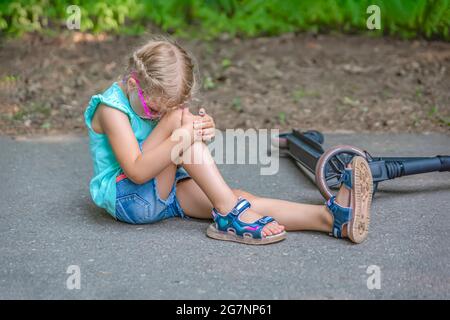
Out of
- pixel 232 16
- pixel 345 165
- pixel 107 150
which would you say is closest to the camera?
pixel 107 150

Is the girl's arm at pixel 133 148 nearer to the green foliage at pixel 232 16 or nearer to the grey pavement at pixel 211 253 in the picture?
the grey pavement at pixel 211 253

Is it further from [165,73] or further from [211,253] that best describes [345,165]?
[165,73]

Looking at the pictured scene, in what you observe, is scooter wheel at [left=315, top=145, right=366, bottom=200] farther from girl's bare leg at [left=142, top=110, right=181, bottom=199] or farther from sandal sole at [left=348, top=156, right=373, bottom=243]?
girl's bare leg at [left=142, top=110, right=181, bottom=199]

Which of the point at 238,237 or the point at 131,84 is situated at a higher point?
the point at 131,84

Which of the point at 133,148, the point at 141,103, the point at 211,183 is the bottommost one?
the point at 211,183

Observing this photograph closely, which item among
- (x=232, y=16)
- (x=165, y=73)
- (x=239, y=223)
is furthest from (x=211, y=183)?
(x=232, y=16)

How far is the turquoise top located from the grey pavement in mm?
137

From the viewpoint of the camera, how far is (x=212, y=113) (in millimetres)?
5109

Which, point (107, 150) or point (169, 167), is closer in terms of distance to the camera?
point (169, 167)

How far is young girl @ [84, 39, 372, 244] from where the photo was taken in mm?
2828

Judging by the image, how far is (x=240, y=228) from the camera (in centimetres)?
287

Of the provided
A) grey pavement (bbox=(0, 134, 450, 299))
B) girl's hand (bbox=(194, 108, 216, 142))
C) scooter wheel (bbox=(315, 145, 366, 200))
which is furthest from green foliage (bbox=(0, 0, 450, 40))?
girl's hand (bbox=(194, 108, 216, 142))

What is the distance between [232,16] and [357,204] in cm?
443
